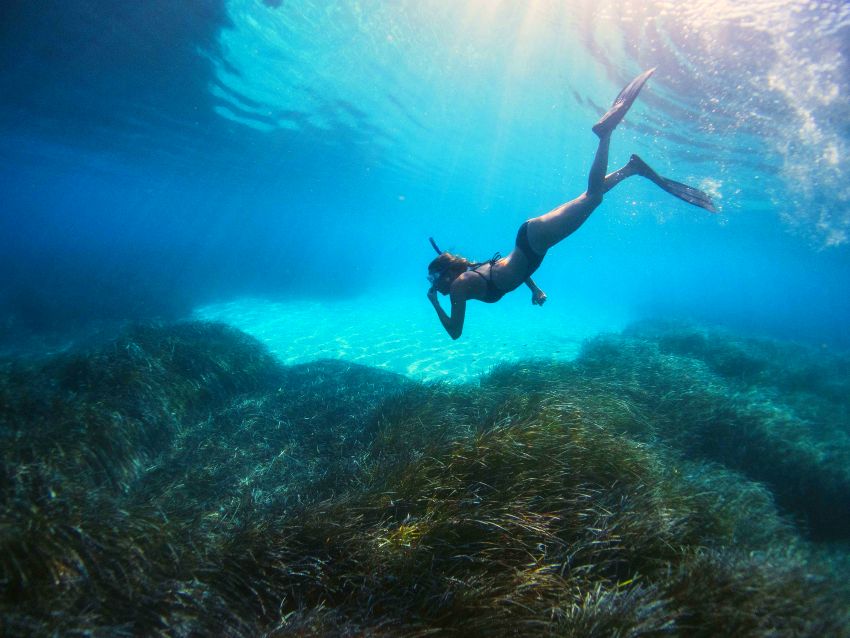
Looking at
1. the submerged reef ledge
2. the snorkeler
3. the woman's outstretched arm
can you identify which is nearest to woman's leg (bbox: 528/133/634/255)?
the snorkeler

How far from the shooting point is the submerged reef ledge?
93.2 inches

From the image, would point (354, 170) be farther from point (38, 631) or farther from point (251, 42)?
point (38, 631)

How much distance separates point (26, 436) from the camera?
13.9 feet

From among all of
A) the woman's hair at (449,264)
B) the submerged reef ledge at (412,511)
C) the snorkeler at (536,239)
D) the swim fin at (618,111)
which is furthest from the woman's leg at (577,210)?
the submerged reef ledge at (412,511)

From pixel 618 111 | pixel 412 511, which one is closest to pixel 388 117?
pixel 618 111

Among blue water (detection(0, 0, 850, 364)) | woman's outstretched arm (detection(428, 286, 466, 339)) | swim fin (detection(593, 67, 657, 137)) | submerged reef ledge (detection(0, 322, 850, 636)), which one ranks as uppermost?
blue water (detection(0, 0, 850, 364))

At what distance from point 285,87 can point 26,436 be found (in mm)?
17911

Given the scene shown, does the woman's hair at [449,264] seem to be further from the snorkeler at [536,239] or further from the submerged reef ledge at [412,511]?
the submerged reef ledge at [412,511]

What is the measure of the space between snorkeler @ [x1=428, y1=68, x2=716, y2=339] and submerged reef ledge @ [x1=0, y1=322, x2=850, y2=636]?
1.98m

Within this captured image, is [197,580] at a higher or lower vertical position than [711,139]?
lower

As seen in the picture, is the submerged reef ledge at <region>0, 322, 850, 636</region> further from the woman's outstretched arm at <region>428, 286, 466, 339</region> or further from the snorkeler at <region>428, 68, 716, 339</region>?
the snorkeler at <region>428, 68, 716, 339</region>

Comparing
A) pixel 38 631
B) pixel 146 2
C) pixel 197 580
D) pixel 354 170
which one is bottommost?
pixel 197 580

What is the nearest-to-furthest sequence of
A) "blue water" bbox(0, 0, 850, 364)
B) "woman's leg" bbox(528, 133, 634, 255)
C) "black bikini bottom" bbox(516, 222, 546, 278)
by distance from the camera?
"woman's leg" bbox(528, 133, 634, 255), "black bikini bottom" bbox(516, 222, 546, 278), "blue water" bbox(0, 0, 850, 364)

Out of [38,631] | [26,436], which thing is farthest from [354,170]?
[38,631]
